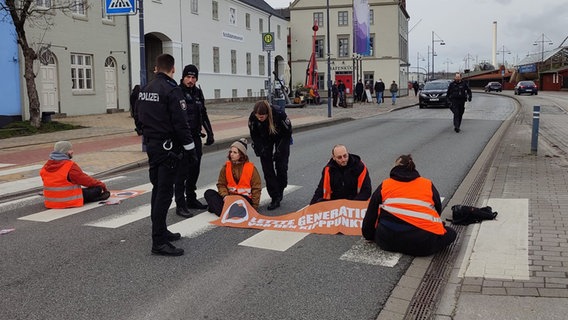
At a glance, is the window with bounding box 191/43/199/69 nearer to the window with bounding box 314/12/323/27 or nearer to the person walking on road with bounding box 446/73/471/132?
the person walking on road with bounding box 446/73/471/132

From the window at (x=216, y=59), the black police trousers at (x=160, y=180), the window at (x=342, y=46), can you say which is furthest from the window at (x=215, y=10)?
the black police trousers at (x=160, y=180)

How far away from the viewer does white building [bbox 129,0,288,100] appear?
35125 mm

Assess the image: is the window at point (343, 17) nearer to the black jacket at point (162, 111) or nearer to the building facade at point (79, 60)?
the building facade at point (79, 60)

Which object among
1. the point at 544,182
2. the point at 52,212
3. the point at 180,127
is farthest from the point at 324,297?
the point at 544,182

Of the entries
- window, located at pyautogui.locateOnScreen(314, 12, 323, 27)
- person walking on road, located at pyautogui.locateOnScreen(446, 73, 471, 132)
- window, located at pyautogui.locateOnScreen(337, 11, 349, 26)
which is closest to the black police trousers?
person walking on road, located at pyautogui.locateOnScreen(446, 73, 471, 132)

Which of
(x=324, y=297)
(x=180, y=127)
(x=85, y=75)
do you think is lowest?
(x=324, y=297)

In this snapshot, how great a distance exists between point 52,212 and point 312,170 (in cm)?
522

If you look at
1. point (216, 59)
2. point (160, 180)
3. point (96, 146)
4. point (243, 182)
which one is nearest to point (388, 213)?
point (160, 180)

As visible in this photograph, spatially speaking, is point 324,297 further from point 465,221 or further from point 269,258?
point 465,221

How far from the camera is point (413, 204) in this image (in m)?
5.34

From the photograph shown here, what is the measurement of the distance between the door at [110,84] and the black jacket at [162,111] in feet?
82.2

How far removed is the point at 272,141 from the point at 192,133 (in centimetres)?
116

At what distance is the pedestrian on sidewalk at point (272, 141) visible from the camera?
775cm

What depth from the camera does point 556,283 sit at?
4.50 m
